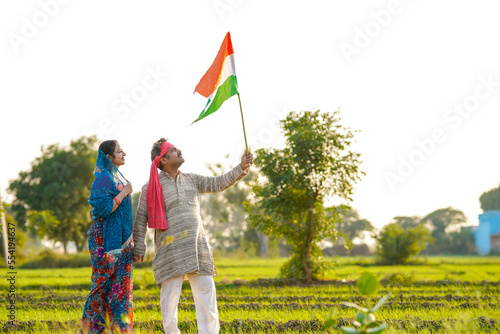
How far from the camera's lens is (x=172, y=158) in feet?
15.5

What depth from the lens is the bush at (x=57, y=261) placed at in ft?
73.5

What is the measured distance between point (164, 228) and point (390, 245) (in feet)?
52.4

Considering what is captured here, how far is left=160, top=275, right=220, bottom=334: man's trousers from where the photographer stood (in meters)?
4.41

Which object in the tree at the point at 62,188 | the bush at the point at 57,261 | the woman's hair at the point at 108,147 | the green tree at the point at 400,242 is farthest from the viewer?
the tree at the point at 62,188

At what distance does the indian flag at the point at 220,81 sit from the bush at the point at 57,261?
18949mm

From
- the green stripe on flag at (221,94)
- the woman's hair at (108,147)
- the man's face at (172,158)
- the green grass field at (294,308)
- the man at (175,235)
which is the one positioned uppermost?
the green stripe on flag at (221,94)

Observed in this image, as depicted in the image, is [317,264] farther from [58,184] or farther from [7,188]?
[7,188]

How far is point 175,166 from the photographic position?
4777 millimetres

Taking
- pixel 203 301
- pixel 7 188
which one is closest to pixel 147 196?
pixel 203 301

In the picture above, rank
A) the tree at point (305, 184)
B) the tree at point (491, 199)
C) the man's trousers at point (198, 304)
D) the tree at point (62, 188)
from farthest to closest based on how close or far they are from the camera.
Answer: the tree at point (491, 199)
the tree at point (62, 188)
the tree at point (305, 184)
the man's trousers at point (198, 304)

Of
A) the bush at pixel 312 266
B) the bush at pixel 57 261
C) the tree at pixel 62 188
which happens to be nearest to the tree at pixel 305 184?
the bush at pixel 312 266

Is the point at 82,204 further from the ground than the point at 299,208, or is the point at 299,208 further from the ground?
the point at 82,204

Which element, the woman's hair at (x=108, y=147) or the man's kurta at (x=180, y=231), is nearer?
the man's kurta at (x=180, y=231)

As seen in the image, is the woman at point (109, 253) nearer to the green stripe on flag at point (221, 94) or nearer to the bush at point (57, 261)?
the green stripe on flag at point (221, 94)
